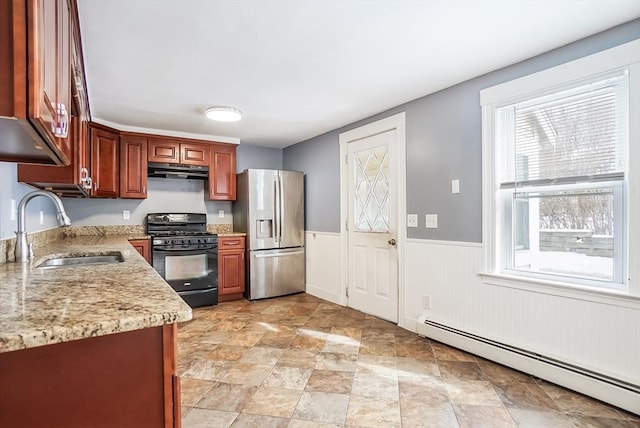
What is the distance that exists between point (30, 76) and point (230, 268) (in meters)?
3.93

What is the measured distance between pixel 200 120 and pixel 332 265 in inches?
94.6

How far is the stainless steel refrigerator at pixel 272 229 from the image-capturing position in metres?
4.50

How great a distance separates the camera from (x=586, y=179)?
2.15 metres

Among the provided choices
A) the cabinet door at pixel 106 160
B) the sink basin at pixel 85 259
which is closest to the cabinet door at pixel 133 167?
the cabinet door at pixel 106 160

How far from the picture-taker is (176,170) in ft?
14.5

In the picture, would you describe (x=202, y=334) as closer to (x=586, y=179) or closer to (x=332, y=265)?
(x=332, y=265)

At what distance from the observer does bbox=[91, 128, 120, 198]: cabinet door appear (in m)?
3.67

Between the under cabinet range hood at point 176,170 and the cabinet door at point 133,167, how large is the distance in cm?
13

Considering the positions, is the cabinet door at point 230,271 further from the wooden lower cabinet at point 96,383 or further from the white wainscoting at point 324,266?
the wooden lower cabinet at point 96,383

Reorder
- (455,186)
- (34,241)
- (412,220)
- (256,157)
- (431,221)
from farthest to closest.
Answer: (256,157) → (412,220) → (431,221) → (455,186) → (34,241)

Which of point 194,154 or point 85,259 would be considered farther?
point 194,154

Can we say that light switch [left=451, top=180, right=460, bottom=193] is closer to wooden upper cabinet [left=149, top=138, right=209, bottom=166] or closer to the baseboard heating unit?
the baseboard heating unit

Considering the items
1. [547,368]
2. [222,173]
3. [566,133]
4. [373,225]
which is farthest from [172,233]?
[566,133]

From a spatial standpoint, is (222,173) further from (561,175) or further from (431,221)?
(561,175)
